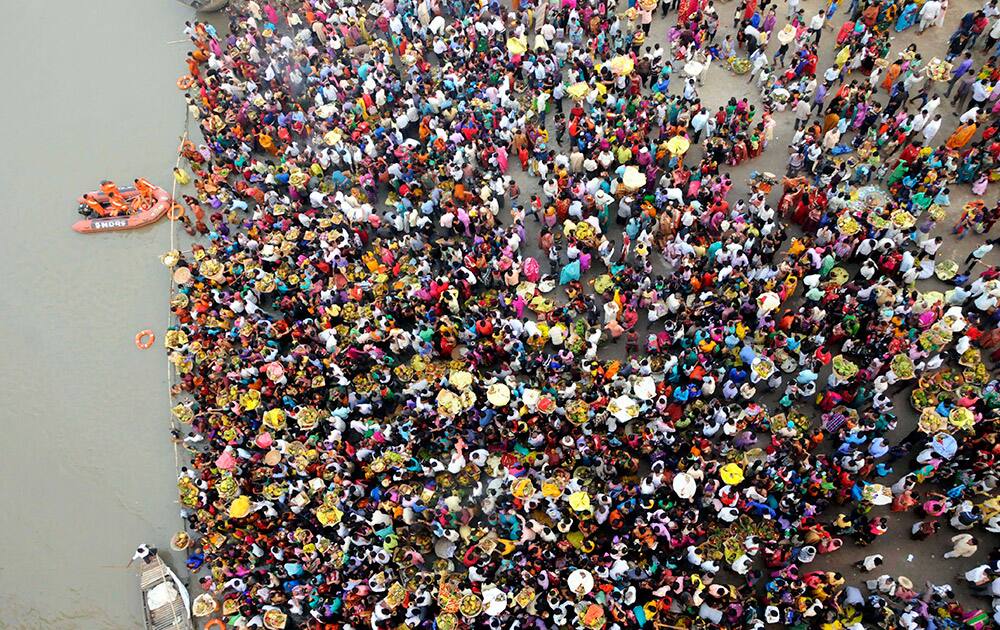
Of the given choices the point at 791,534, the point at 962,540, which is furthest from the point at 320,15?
the point at 962,540

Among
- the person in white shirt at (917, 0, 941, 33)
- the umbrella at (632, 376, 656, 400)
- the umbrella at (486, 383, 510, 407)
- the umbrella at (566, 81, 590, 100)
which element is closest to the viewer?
the umbrella at (632, 376, 656, 400)

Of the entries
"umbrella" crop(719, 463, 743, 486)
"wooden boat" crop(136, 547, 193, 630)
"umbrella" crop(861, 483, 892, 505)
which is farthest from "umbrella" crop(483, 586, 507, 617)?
"wooden boat" crop(136, 547, 193, 630)

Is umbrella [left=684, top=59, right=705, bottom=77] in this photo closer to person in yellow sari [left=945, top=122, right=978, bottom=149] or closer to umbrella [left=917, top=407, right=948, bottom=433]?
person in yellow sari [left=945, top=122, right=978, bottom=149]

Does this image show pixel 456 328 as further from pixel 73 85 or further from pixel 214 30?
pixel 73 85

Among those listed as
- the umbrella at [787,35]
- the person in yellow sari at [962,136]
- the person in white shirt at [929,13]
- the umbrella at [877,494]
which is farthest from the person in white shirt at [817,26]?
the umbrella at [877,494]

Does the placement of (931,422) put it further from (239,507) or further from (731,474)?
(239,507)

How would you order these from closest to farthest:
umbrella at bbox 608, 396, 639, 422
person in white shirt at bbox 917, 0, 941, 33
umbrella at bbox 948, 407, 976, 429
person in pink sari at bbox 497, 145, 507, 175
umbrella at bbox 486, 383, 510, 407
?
umbrella at bbox 948, 407, 976, 429, umbrella at bbox 608, 396, 639, 422, umbrella at bbox 486, 383, 510, 407, person in pink sari at bbox 497, 145, 507, 175, person in white shirt at bbox 917, 0, 941, 33

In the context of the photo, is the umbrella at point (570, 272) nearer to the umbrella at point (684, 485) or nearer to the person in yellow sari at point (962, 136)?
the umbrella at point (684, 485)

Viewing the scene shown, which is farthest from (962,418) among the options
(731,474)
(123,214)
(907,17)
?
(123,214)
